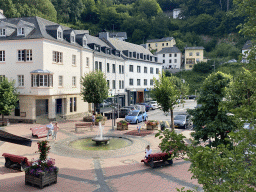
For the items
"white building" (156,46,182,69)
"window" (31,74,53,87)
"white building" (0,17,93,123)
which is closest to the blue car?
"white building" (0,17,93,123)

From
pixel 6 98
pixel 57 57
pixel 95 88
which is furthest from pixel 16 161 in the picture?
pixel 57 57

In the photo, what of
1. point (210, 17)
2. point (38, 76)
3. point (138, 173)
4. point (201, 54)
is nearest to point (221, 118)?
point (138, 173)

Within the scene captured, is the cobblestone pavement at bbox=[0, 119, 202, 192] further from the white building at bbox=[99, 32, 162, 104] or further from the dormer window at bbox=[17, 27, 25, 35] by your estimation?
the white building at bbox=[99, 32, 162, 104]

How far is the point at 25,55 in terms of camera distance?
28875 mm

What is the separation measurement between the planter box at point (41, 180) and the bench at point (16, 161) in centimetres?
156

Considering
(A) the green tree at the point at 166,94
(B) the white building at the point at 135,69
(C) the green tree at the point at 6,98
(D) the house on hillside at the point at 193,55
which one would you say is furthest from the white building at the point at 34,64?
(D) the house on hillside at the point at 193,55

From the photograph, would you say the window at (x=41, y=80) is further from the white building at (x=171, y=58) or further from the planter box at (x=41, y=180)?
the white building at (x=171, y=58)

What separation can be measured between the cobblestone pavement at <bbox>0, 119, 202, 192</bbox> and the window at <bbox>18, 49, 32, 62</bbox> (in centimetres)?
1393

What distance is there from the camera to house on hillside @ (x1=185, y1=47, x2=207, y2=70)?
89250 millimetres

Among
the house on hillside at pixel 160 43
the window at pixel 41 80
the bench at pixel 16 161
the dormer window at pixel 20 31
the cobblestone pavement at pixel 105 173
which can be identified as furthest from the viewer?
the house on hillside at pixel 160 43

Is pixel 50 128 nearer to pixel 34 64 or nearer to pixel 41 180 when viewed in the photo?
pixel 41 180

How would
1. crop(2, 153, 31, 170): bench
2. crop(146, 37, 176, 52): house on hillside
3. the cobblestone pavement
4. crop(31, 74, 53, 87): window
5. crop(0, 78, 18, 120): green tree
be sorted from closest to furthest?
the cobblestone pavement
crop(2, 153, 31, 170): bench
crop(0, 78, 18, 120): green tree
crop(31, 74, 53, 87): window
crop(146, 37, 176, 52): house on hillside

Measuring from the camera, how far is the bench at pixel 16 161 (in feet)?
40.9

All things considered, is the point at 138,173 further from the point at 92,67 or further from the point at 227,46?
the point at 227,46
